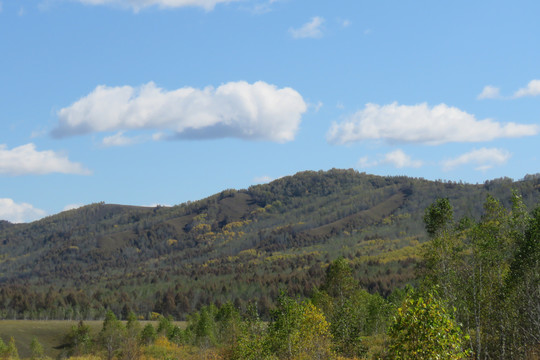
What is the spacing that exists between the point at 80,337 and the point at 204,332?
215 ft

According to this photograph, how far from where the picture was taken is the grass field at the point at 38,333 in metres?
163

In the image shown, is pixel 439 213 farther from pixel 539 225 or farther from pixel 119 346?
pixel 119 346

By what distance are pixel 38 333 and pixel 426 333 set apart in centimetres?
18775

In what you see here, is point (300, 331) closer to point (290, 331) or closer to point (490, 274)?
point (290, 331)

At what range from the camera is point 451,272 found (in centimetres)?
5147

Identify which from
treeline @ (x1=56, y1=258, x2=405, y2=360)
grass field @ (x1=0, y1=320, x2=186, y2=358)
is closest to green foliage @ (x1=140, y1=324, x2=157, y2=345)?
treeline @ (x1=56, y1=258, x2=405, y2=360)

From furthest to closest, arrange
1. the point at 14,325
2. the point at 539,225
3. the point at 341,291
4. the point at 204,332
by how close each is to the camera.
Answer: the point at 14,325 → the point at 204,332 → the point at 341,291 → the point at 539,225

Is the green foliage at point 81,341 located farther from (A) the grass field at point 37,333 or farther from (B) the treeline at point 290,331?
(A) the grass field at point 37,333

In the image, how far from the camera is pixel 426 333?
20.5 metres

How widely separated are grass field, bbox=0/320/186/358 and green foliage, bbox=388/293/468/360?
165214 mm

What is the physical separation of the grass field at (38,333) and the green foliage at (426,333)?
165 m

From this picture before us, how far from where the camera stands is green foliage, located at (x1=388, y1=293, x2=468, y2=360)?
1995 cm

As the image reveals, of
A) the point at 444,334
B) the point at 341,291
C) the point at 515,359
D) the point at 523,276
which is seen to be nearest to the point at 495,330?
the point at 515,359

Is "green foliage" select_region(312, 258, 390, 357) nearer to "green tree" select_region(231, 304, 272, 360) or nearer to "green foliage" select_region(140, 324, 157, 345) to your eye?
"green tree" select_region(231, 304, 272, 360)
